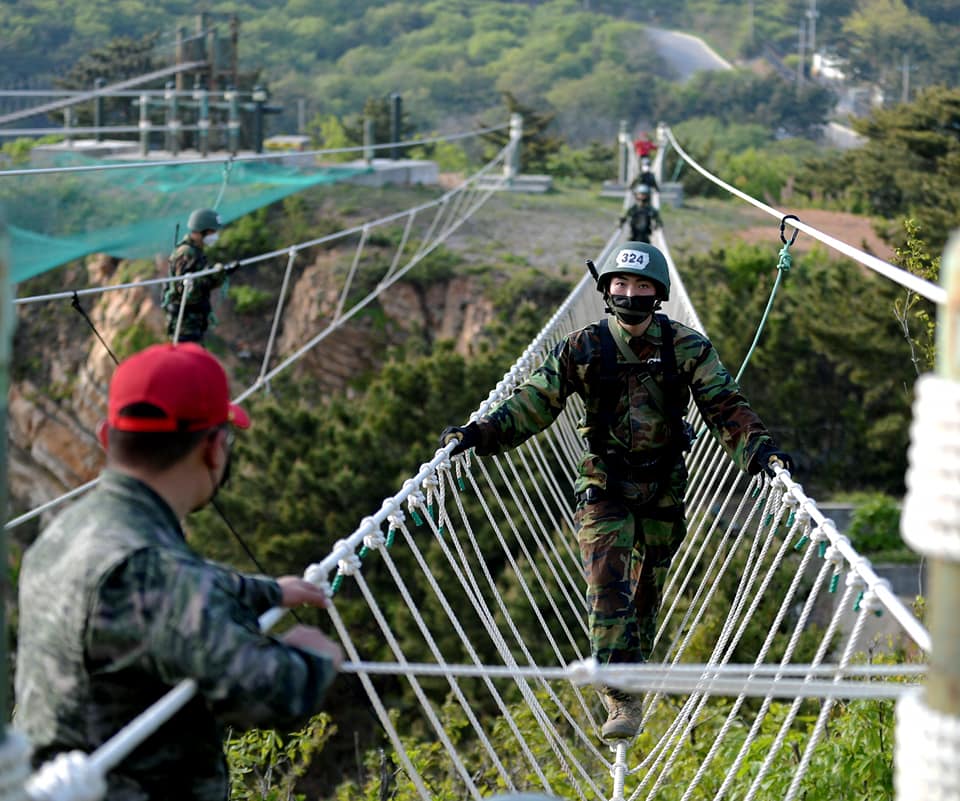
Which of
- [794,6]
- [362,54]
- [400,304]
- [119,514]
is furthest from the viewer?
[794,6]

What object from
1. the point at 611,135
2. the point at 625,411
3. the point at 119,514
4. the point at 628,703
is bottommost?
Answer: the point at 611,135

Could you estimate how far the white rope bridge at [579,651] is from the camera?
2086 millimetres

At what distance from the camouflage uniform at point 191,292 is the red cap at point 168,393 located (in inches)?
221

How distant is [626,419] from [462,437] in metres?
0.38

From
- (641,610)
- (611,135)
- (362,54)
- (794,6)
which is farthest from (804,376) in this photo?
(794,6)

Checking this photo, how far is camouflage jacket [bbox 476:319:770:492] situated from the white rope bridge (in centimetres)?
14

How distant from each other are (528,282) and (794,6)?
153 ft

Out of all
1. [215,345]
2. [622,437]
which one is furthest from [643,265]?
[215,345]

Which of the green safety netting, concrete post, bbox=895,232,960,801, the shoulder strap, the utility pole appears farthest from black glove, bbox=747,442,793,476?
the utility pole

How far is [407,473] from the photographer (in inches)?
448

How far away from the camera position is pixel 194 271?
7.73m

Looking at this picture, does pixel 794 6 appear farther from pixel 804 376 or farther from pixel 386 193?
pixel 804 376

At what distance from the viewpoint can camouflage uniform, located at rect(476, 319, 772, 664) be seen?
3479 mm

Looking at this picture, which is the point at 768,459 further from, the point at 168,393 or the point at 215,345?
the point at 215,345
